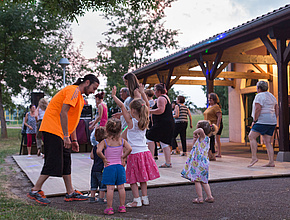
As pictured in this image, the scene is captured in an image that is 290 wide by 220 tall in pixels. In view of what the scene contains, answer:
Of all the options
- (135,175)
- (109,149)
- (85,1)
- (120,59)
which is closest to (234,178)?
(135,175)

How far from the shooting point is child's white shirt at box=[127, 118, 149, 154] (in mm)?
4363

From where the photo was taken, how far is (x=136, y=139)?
14.4 feet

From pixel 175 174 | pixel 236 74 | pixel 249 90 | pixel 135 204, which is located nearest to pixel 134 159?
pixel 135 204

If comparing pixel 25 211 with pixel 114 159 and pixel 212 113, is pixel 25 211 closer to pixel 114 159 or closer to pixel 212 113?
pixel 114 159

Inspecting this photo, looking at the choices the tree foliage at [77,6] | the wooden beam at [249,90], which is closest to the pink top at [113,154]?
the tree foliage at [77,6]

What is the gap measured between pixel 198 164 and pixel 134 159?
765 mm

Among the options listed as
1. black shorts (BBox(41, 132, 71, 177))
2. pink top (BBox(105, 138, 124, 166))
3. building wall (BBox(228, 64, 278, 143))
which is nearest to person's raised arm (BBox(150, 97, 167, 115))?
black shorts (BBox(41, 132, 71, 177))

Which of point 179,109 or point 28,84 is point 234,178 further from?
point 28,84

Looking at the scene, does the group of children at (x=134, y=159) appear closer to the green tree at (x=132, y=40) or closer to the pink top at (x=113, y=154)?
the pink top at (x=113, y=154)

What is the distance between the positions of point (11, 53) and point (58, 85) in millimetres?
3822

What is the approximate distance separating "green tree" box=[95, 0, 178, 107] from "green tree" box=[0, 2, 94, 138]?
867cm

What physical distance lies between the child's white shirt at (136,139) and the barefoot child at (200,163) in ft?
1.93

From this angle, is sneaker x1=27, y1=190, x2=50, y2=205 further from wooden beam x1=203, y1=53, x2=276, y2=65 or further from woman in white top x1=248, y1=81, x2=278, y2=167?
wooden beam x1=203, y1=53, x2=276, y2=65

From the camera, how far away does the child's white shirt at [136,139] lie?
A: 4.36 m
